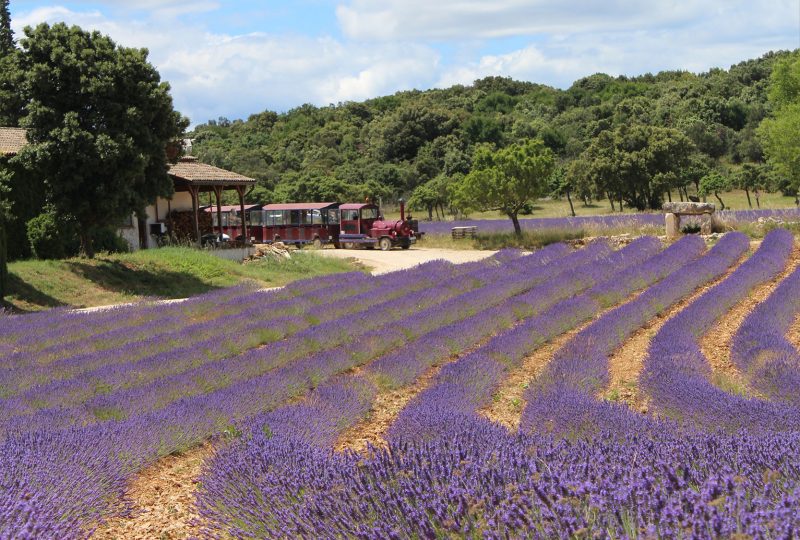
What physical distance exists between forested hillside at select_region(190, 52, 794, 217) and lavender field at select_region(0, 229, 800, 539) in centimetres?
2185

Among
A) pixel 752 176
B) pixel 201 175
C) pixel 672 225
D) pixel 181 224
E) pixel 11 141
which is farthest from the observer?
pixel 752 176

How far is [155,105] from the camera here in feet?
65.5

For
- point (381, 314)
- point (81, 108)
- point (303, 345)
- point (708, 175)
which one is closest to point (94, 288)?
point (81, 108)

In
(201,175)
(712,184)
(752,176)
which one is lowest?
(712,184)

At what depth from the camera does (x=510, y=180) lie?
31.7 meters

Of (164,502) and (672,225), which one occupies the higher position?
(672,225)

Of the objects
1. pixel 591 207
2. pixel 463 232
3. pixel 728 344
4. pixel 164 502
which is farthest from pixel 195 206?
pixel 591 207

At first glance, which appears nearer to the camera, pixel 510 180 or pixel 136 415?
pixel 136 415

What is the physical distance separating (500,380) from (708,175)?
44558 mm

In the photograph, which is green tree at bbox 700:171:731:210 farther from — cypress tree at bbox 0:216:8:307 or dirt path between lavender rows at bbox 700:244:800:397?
cypress tree at bbox 0:216:8:307

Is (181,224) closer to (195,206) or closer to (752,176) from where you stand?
(195,206)

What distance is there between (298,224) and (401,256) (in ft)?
21.4

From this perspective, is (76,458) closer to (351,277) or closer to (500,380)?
(500,380)

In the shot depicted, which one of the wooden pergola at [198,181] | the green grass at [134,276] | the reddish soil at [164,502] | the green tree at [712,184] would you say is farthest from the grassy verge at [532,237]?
the reddish soil at [164,502]
